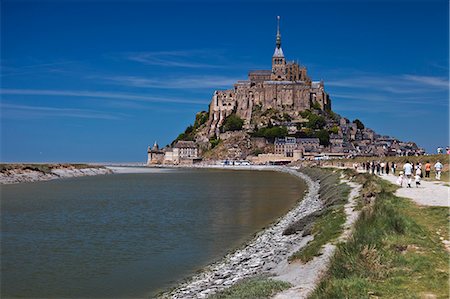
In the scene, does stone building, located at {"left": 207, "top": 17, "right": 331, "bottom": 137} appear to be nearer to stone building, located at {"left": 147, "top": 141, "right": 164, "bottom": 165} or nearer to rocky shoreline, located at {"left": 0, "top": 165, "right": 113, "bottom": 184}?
stone building, located at {"left": 147, "top": 141, "right": 164, "bottom": 165}

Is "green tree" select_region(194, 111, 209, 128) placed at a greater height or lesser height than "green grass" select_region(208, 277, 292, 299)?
greater

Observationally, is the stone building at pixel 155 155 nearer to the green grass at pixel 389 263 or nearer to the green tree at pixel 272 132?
the green tree at pixel 272 132

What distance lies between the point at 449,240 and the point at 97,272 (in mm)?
7983

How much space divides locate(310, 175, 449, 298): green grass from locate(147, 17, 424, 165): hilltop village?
92937 millimetres

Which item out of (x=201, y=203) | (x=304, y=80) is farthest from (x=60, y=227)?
(x=304, y=80)

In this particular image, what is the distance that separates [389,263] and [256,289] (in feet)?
6.90

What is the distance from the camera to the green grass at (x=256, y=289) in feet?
25.3

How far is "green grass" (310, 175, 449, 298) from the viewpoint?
6414 mm

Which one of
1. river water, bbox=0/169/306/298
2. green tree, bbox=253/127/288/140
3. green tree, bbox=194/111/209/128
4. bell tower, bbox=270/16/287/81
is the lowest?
river water, bbox=0/169/306/298

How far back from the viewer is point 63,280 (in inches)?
448

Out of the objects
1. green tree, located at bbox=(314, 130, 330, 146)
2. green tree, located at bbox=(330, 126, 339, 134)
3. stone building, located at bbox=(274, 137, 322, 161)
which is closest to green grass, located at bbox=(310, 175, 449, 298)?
stone building, located at bbox=(274, 137, 322, 161)

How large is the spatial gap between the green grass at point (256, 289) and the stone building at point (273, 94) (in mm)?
111516

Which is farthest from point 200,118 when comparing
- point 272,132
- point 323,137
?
point 323,137

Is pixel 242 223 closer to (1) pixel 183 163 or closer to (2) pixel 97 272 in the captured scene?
(2) pixel 97 272
